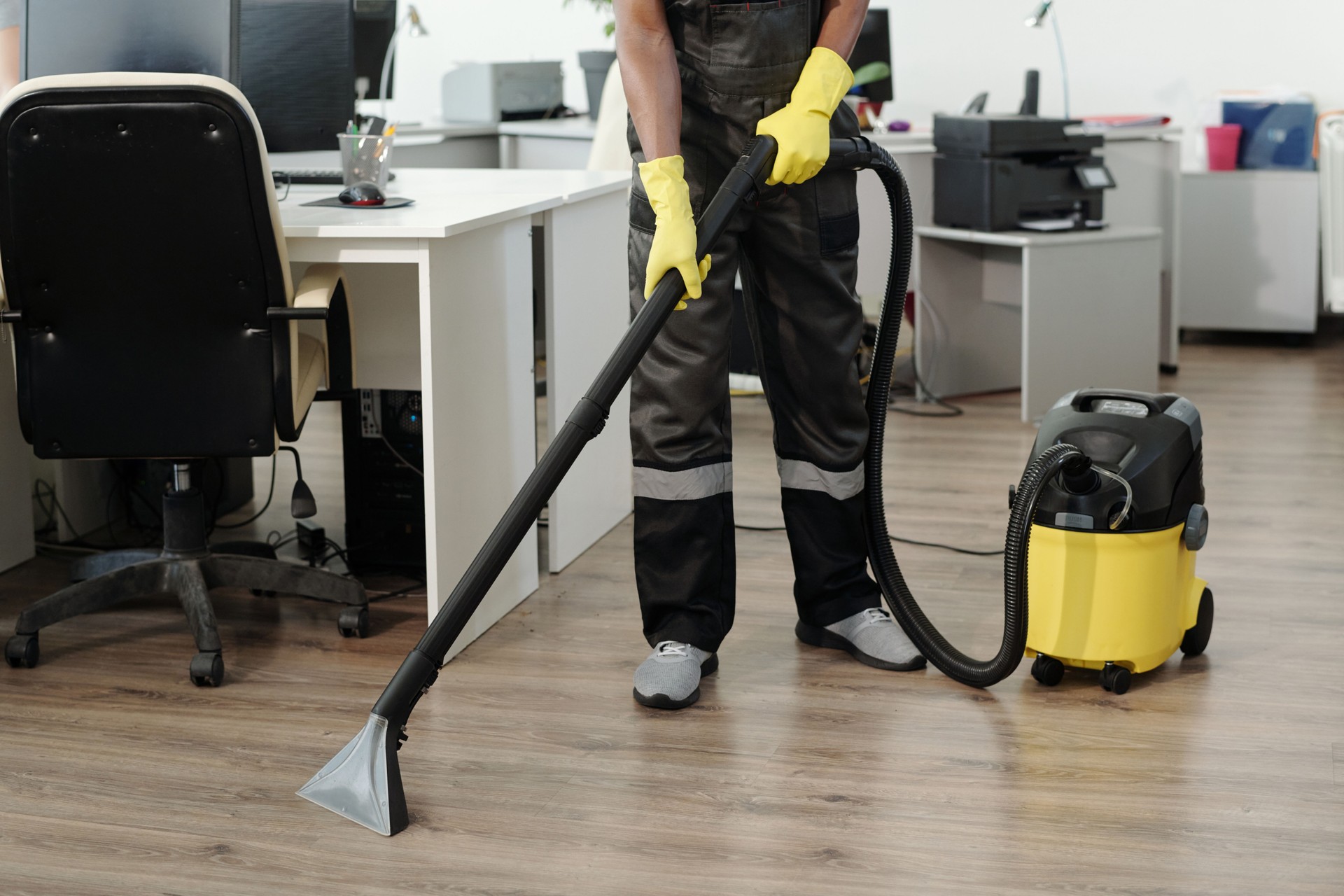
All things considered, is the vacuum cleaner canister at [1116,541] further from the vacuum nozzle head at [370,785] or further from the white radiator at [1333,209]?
the white radiator at [1333,209]

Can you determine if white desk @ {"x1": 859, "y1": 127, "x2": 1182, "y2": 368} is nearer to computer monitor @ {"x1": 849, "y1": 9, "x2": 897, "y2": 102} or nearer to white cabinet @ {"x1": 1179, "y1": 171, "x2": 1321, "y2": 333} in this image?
computer monitor @ {"x1": 849, "y1": 9, "x2": 897, "y2": 102}

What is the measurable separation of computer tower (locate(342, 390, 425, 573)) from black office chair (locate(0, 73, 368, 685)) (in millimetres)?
362

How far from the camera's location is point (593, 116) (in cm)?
481

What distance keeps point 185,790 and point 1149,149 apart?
143 inches

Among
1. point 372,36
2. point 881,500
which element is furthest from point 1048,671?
point 372,36

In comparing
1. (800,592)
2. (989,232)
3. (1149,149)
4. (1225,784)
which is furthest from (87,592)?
(1149,149)

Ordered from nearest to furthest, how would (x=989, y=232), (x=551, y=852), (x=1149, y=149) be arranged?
1. (x=551, y=852)
2. (x=989, y=232)
3. (x=1149, y=149)

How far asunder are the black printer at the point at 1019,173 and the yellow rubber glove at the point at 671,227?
2258 mm

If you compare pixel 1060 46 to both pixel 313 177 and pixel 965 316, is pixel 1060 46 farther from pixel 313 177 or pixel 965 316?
pixel 313 177

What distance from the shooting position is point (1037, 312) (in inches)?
148

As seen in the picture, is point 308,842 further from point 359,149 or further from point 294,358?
point 359,149

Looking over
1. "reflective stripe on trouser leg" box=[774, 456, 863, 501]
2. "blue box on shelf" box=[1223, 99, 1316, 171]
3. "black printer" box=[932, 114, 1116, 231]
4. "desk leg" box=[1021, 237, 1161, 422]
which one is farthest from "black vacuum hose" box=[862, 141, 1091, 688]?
"blue box on shelf" box=[1223, 99, 1316, 171]

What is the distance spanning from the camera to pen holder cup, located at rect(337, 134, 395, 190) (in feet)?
8.05

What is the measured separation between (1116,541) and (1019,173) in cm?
224
